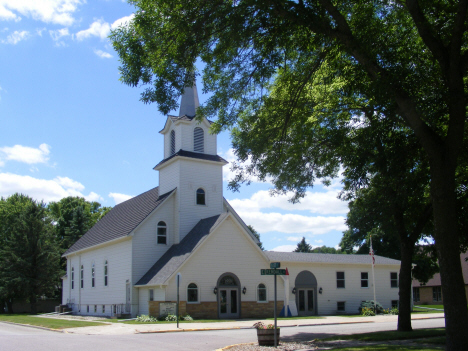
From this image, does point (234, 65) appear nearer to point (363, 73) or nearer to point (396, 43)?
point (363, 73)

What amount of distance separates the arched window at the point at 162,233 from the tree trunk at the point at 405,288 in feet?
62.2

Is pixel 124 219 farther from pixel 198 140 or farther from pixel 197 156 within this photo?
pixel 198 140

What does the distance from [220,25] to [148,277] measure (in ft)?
70.8

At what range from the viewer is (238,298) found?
31.4m

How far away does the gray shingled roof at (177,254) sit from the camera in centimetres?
2962

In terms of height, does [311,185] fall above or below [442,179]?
above

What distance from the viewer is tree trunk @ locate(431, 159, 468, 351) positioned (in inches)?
432

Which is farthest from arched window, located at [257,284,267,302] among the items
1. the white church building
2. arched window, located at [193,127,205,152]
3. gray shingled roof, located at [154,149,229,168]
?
arched window, located at [193,127,205,152]

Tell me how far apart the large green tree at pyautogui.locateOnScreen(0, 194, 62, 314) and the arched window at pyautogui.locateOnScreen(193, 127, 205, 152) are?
20.9m

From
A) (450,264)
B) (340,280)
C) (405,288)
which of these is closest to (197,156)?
(340,280)

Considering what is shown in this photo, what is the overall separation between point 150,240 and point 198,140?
27.7ft

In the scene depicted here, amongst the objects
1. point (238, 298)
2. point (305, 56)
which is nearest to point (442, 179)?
point (305, 56)

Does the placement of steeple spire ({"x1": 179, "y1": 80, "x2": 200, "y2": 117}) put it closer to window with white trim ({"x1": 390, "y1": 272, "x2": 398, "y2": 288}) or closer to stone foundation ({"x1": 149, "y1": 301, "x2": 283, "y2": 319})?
stone foundation ({"x1": 149, "y1": 301, "x2": 283, "y2": 319})

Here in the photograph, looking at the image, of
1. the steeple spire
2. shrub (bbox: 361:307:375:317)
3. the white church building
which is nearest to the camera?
the white church building
